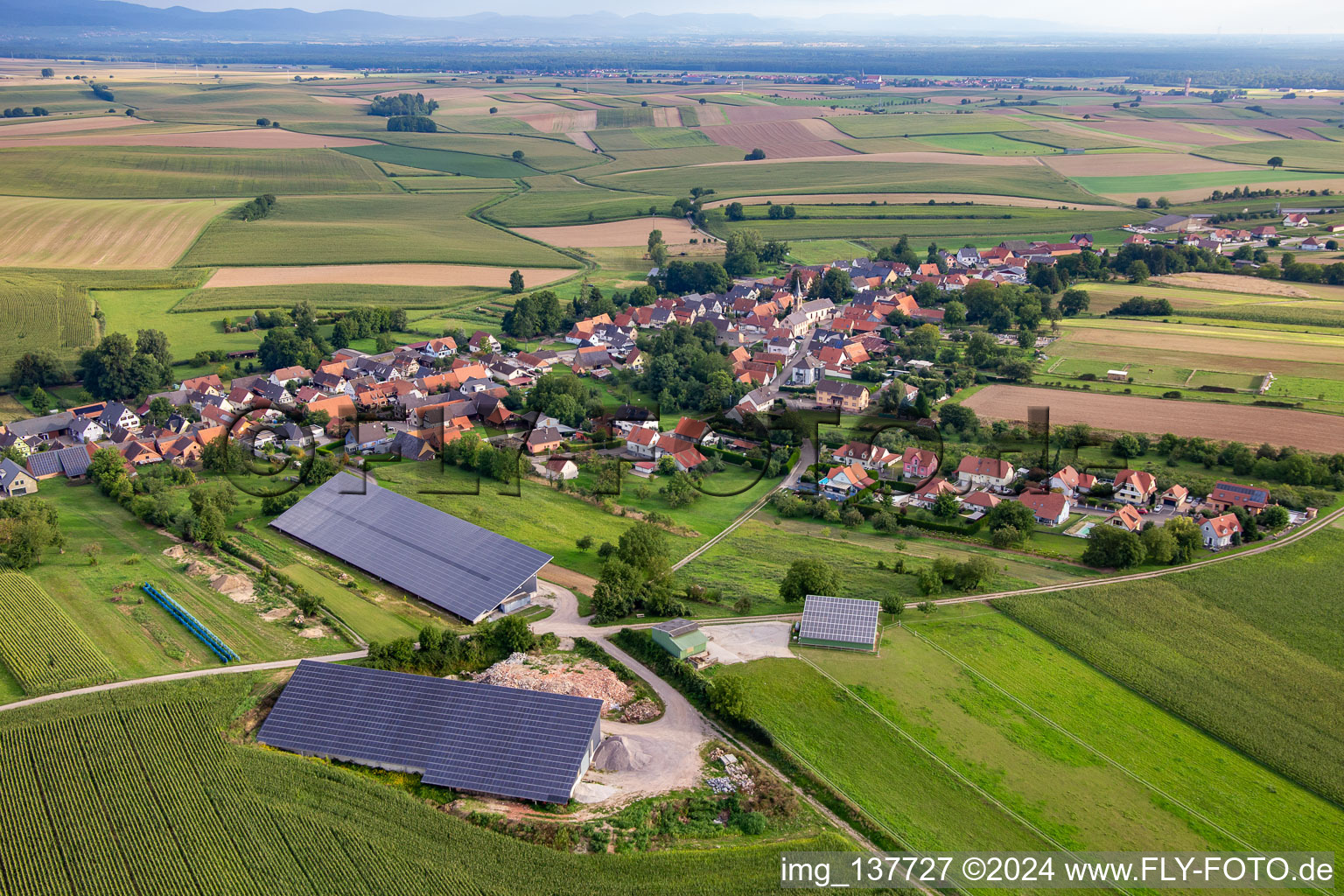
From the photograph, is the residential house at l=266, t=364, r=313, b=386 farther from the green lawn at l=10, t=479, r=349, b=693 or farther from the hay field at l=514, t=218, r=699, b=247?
the hay field at l=514, t=218, r=699, b=247

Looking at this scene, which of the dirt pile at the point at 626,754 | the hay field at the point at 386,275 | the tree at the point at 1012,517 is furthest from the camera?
the hay field at the point at 386,275

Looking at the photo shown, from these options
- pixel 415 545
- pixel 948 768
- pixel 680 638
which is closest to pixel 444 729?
pixel 680 638

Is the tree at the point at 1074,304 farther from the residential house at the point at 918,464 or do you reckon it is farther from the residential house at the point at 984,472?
the residential house at the point at 984,472

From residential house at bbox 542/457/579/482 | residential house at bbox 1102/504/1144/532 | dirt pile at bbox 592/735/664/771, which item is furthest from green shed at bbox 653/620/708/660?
residential house at bbox 1102/504/1144/532

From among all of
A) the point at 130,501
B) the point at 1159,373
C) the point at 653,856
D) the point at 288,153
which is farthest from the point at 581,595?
the point at 288,153

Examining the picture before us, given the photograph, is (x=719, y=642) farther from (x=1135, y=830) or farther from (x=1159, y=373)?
(x=1159, y=373)

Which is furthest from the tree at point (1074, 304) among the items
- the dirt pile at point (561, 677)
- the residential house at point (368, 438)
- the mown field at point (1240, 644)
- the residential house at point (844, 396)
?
the dirt pile at point (561, 677)
